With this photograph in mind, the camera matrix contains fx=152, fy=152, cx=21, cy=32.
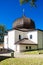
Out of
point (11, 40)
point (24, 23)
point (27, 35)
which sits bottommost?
point (11, 40)

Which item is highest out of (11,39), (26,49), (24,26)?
(24,26)

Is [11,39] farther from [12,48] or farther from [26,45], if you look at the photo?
[26,45]

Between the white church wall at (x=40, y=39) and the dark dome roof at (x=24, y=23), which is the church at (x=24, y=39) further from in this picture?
the dark dome roof at (x=24, y=23)

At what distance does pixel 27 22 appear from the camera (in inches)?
1865

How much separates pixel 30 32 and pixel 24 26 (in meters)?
4.58

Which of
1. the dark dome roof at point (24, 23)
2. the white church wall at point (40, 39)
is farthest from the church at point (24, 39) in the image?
the dark dome roof at point (24, 23)

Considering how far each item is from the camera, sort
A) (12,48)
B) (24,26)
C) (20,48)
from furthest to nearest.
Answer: (24,26) < (12,48) < (20,48)

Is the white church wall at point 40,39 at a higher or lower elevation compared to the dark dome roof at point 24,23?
lower

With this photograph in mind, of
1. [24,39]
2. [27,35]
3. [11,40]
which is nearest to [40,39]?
[27,35]

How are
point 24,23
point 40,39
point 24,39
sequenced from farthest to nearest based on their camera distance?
point 24,23
point 24,39
point 40,39

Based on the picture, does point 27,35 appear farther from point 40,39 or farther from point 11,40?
point 11,40

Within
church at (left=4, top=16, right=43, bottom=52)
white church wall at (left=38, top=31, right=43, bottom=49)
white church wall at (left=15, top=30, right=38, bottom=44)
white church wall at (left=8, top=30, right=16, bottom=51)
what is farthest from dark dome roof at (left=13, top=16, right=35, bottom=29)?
white church wall at (left=38, top=31, right=43, bottom=49)

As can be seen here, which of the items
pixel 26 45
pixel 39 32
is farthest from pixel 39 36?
pixel 26 45

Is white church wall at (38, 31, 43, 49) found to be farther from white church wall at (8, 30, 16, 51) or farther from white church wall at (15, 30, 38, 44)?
white church wall at (8, 30, 16, 51)
